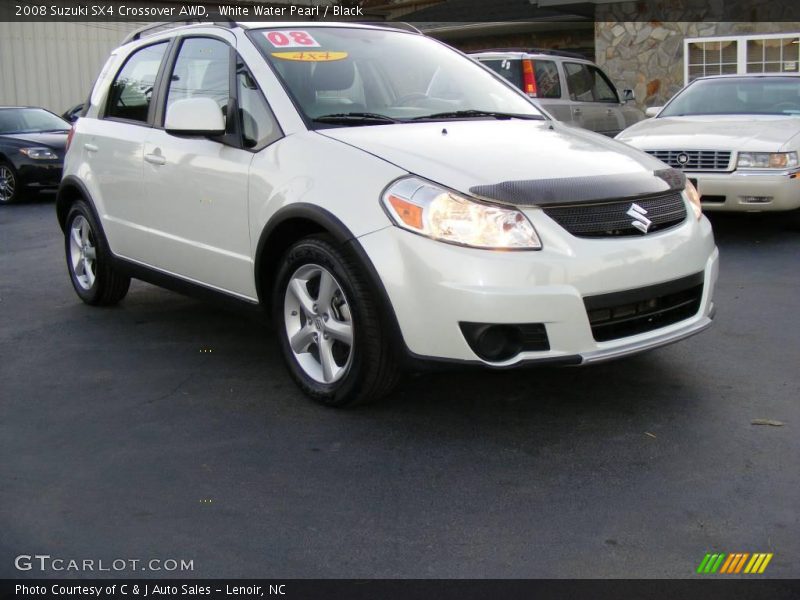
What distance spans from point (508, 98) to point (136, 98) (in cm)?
221

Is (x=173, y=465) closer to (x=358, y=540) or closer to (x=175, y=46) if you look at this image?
(x=358, y=540)

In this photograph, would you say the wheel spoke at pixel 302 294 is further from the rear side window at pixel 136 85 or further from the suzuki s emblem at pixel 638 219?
the rear side window at pixel 136 85

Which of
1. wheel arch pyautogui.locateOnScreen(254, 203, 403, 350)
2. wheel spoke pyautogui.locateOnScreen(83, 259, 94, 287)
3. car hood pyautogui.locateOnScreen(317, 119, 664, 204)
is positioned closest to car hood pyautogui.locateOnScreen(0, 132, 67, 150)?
wheel spoke pyautogui.locateOnScreen(83, 259, 94, 287)

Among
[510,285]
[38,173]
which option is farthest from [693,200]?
[38,173]

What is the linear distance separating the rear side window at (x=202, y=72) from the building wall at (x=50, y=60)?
66.6ft

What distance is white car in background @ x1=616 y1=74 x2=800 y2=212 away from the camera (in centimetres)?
808

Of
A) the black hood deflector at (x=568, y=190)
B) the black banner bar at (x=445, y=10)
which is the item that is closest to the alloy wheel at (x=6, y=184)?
the black banner bar at (x=445, y=10)

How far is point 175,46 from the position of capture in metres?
5.56

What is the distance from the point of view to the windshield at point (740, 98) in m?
9.40

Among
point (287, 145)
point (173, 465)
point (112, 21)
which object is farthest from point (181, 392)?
point (112, 21)

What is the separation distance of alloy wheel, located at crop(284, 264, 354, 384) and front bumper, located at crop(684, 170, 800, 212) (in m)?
4.88

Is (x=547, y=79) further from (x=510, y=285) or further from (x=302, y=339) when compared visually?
(x=510, y=285)

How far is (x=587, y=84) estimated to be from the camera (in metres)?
14.4

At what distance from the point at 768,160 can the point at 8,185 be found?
10.3 m
